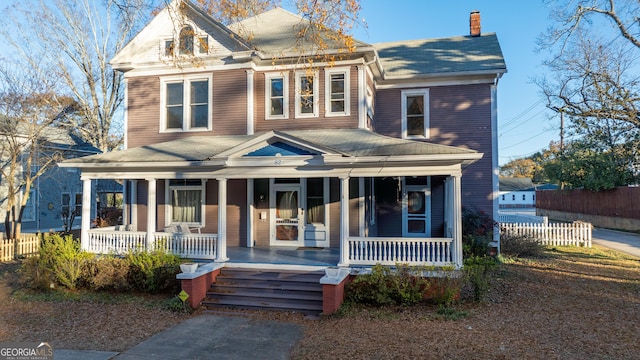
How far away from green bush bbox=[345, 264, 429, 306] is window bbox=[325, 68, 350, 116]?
5752mm

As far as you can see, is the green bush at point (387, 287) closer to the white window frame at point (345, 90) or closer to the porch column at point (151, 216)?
the white window frame at point (345, 90)

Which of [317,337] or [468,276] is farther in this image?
[468,276]

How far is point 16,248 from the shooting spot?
47.3ft

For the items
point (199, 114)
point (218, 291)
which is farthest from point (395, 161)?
point (199, 114)

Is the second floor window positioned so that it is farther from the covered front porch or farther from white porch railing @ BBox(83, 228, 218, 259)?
white porch railing @ BBox(83, 228, 218, 259)

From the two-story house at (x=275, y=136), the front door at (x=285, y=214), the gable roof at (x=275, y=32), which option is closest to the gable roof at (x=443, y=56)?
the two-story house at (x=275, y=136)

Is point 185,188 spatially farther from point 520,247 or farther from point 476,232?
point 520,247

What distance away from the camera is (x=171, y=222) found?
44.1 feet

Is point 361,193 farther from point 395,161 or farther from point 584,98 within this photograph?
point 584,98

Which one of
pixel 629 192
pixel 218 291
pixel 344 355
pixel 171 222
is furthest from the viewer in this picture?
pixel 629 192

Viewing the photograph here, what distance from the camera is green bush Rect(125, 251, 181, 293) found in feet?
31.3

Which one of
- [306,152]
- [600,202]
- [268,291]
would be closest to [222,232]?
[268,291]

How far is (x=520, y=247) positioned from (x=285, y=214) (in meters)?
8.94

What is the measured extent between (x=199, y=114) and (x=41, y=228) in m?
15.3
